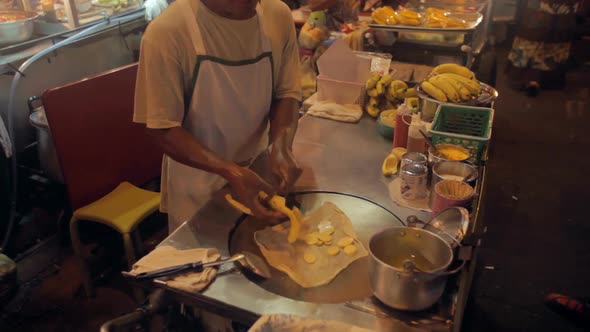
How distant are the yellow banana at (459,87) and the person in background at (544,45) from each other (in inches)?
147

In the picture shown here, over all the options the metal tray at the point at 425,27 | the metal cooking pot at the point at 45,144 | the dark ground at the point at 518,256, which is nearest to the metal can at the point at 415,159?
the dark ground at the point at 518,256

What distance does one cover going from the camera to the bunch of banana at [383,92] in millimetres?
2191

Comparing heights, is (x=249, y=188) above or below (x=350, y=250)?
above

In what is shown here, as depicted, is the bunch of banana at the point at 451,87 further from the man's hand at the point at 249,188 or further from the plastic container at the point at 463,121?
the man's hand at the point at 249,188

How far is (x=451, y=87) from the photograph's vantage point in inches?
76.7

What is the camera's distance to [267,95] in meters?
1.66

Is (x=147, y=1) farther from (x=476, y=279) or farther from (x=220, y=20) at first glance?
(x=476, y=279)

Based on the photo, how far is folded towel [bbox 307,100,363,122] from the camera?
86.4 inches

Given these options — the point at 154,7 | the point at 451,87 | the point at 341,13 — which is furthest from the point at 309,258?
the point at 154,7

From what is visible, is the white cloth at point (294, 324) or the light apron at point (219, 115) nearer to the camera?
the white cloth at point (294, 324)

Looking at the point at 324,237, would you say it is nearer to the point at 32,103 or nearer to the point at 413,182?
the point at 413,182

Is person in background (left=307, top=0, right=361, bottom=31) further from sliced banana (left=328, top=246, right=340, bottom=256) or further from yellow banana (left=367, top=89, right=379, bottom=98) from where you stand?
sliced banana (left=328, top=246, right=340, bottom=256)

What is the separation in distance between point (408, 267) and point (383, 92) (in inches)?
52.8

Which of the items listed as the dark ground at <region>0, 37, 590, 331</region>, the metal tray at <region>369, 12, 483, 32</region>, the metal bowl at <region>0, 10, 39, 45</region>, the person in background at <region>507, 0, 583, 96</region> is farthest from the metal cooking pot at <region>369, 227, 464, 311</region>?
the person in background at <region>507, 0, 583, 96</region>
